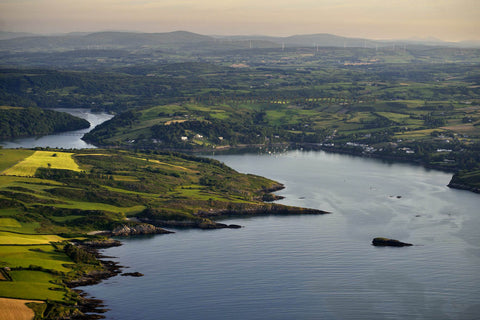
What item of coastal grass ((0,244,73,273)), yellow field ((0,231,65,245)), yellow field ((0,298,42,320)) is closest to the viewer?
yellow field ((0,298,42,320))

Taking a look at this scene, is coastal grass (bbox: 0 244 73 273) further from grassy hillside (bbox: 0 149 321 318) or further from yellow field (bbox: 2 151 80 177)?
yellow field (bbox: 2 151 80 177)

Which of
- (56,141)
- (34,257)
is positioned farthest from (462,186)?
(56,141)

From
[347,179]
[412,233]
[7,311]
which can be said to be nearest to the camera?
[7,311]

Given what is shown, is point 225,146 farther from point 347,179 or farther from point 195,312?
point 195,312

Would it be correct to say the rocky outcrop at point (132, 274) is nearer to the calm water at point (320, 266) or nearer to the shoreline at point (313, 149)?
the calm water at point (320, 266)

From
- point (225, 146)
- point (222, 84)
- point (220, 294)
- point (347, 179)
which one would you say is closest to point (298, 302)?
point (220, 294)

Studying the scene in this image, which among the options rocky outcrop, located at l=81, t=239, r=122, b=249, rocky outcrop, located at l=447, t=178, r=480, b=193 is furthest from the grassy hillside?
rocky outcrop, located at l=447, t=178, r=480, b=193
